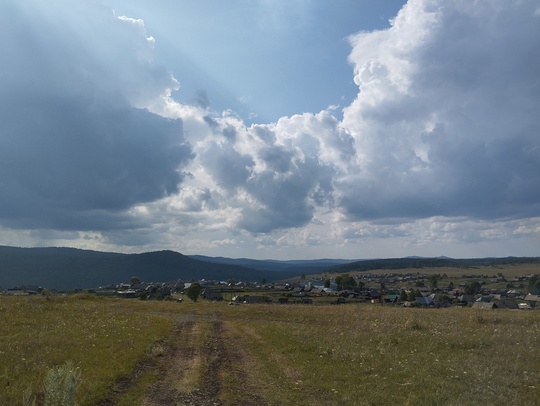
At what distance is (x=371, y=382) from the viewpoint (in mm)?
14883

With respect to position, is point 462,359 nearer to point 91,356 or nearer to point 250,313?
point 91,356

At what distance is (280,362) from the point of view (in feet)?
60.3

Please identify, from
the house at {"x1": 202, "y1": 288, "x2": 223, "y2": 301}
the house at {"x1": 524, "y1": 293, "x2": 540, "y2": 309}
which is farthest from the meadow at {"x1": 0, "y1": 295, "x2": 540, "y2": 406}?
the house at {"x1": 202, "y1": 288, "x2": 223, "y2": 301}

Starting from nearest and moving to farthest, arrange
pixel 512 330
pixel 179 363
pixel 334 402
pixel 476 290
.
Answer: pixel 334 402 → pixel 179 363 → pixel 512 330 → pixel 476 290

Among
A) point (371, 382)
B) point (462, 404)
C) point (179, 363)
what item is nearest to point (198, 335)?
point (179, 363)

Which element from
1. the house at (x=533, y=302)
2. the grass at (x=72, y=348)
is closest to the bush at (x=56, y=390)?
the grass at (x=72, y=348)

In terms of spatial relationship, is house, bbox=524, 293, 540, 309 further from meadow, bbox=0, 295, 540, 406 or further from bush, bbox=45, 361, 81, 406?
bush, bbox=45, 361, 81, 406

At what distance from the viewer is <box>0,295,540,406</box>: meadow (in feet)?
43.4

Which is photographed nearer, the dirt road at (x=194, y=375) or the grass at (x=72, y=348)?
the dirt road at (x=194, y=375)

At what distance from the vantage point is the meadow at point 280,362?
13219 mm

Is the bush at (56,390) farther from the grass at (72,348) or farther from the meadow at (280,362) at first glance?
the meadow at (280,362)

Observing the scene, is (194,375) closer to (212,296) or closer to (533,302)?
(533,302)

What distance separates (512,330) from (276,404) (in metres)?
19.4

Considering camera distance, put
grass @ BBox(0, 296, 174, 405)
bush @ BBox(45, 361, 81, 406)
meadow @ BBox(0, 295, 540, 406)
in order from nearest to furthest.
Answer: bush @ BBox(45, 361, 81, 406)
meadow @ BBox(0, 295, 540, 406)
grass @ BBox(0, 296, 174, 405)
